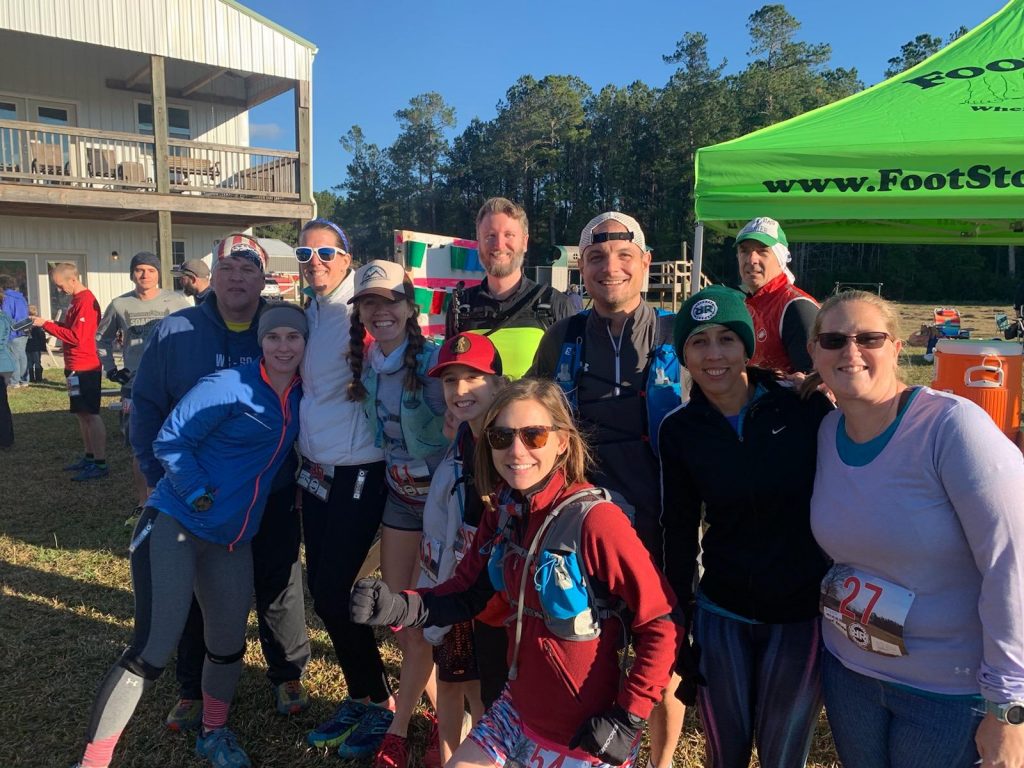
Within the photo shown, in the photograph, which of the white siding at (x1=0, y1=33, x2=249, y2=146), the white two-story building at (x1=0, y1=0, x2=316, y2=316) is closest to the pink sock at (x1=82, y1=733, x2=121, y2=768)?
the white two-story building at (x1=0, y1=0, x2=316, y2=316)

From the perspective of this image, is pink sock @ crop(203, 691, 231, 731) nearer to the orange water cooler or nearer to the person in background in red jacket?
the orange water cooler

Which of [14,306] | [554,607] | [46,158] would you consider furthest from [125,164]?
[554,607]

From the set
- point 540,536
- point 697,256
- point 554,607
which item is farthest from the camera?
point 697,256

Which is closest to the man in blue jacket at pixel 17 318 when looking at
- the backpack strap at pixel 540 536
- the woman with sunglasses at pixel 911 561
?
the backpack strap at pixel 540 536

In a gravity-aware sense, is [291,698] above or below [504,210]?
below

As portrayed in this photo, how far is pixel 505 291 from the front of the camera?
3312 mm

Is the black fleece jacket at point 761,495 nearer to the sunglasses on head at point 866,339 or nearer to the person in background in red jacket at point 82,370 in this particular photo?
the sunglasses on head at point 866,339

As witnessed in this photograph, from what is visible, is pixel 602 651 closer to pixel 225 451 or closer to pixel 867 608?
pixel 867 608

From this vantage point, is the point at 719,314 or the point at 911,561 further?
the point at 719,314

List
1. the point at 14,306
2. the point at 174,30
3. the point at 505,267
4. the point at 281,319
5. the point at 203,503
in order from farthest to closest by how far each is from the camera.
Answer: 1. the point at 174,30
2. the point at 14,306
3. the point at 505,267
4. the point at 281,319
5. the point at 203,503

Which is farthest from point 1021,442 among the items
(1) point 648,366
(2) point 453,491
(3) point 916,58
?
(3) point 916,58

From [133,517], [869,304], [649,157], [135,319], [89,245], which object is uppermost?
[649,157]

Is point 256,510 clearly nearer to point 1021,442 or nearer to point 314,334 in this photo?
point 314,334

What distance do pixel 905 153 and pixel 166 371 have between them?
12.3 feet
